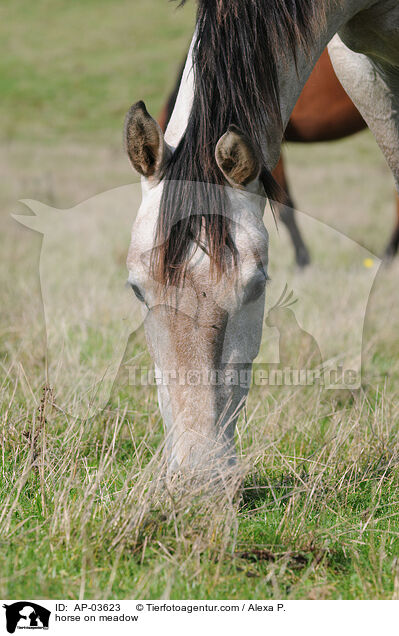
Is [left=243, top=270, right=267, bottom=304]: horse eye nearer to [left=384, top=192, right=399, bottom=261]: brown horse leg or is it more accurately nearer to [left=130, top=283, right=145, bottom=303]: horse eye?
[left=130, top=283, right=145, bottom=303]: horse eye

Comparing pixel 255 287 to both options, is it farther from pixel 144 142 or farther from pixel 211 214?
pixel 144 142

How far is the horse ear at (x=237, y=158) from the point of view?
2055 mm

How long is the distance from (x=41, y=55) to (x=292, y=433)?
35.0 metres

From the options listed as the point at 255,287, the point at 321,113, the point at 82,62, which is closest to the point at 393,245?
the point at 321,113

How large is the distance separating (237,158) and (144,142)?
32 cm

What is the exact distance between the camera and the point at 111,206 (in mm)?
10391

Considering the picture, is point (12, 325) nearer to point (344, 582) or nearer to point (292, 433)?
point (292, 433)

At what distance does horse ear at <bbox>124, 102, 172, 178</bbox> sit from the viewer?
2.13 m

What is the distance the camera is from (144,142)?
2.16 metres

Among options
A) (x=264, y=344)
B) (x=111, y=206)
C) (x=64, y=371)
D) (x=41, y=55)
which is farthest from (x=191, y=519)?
(x=41, y=55)
